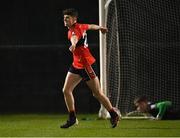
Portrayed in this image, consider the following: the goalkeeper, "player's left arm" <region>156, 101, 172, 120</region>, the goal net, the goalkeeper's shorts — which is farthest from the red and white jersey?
the goal net

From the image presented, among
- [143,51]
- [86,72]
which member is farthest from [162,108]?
[86,72]

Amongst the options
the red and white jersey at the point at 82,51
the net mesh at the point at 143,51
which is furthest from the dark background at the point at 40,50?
the red and white jersey at the point at 82,51

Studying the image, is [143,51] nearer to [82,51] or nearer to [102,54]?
[102,54]

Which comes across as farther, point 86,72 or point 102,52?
point 102,52

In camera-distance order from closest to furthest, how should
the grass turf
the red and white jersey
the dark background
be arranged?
the grass turf → the red and white jersey → the dark background

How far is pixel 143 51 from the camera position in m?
11.6

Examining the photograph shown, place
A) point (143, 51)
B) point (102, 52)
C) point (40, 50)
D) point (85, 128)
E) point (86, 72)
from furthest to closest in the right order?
point (40, 50), point (143, 51), point (102, 52), point (85, 128), point (86, 72)

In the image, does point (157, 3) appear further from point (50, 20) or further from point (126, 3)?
point (50, 20)

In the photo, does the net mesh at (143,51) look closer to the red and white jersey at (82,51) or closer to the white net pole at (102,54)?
the white net pole at (102,54)

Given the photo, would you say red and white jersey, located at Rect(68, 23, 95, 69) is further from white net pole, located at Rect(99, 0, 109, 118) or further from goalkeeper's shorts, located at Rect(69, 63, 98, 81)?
white net pole, located at Rect(99, 0, 109, 118)

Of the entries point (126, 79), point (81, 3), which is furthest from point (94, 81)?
point (81, 3)

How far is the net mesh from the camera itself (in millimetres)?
11289

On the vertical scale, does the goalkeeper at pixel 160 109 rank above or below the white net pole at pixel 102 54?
below

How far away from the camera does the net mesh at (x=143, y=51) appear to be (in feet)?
37.0
